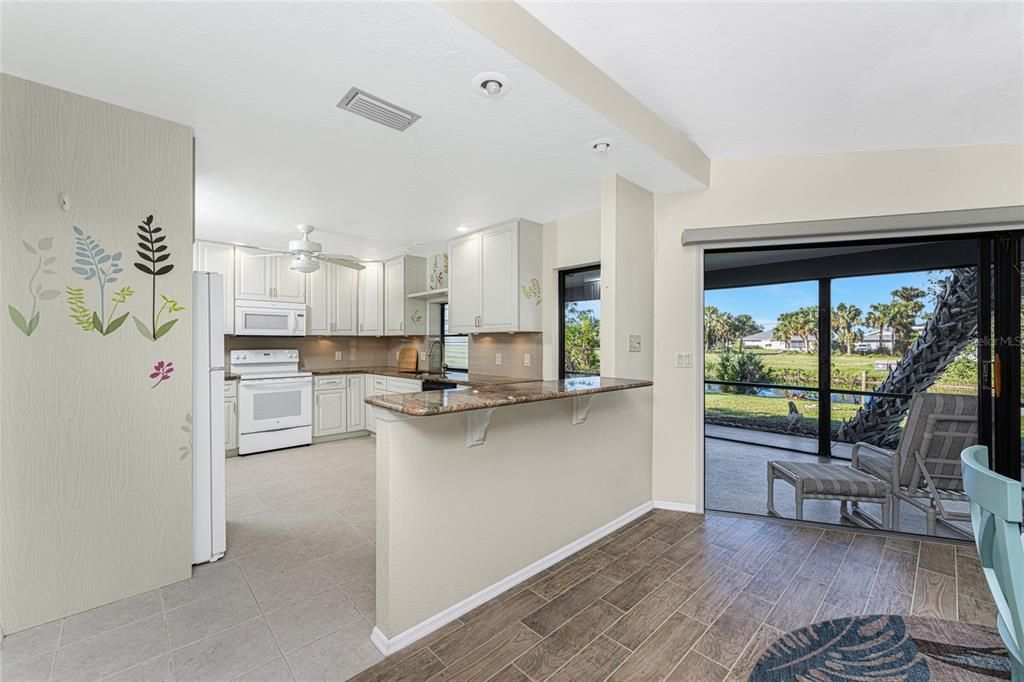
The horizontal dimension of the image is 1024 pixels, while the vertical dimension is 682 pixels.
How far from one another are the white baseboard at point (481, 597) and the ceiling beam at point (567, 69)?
7.63ft

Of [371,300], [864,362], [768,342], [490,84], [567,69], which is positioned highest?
[567,69]

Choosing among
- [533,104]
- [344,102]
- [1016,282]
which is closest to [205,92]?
[344,102]

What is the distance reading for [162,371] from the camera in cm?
215

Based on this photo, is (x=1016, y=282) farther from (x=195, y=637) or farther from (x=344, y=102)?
(x=195, y=637)

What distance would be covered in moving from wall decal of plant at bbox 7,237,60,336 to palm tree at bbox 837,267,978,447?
4.62m

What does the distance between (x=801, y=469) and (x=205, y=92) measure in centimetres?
406

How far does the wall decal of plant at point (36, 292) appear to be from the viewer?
1806mm

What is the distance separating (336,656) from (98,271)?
201 centimetres

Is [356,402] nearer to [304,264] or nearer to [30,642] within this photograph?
[304,264]

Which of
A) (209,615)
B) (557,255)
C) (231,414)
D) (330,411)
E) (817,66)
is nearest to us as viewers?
(209,615)

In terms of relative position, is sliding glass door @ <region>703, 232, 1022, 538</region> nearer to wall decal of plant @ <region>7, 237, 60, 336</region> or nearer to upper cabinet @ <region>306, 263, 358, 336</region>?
wall decal of plant @ <region>7, 237, 60, 336</region>

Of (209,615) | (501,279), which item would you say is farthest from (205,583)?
(501,279)

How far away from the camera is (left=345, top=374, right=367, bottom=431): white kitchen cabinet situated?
545cm

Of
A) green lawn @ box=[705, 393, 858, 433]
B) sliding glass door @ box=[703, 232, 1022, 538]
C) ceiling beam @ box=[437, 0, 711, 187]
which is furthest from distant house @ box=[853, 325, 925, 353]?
ceiling beam @ box=[437, 0, 711, 187]
